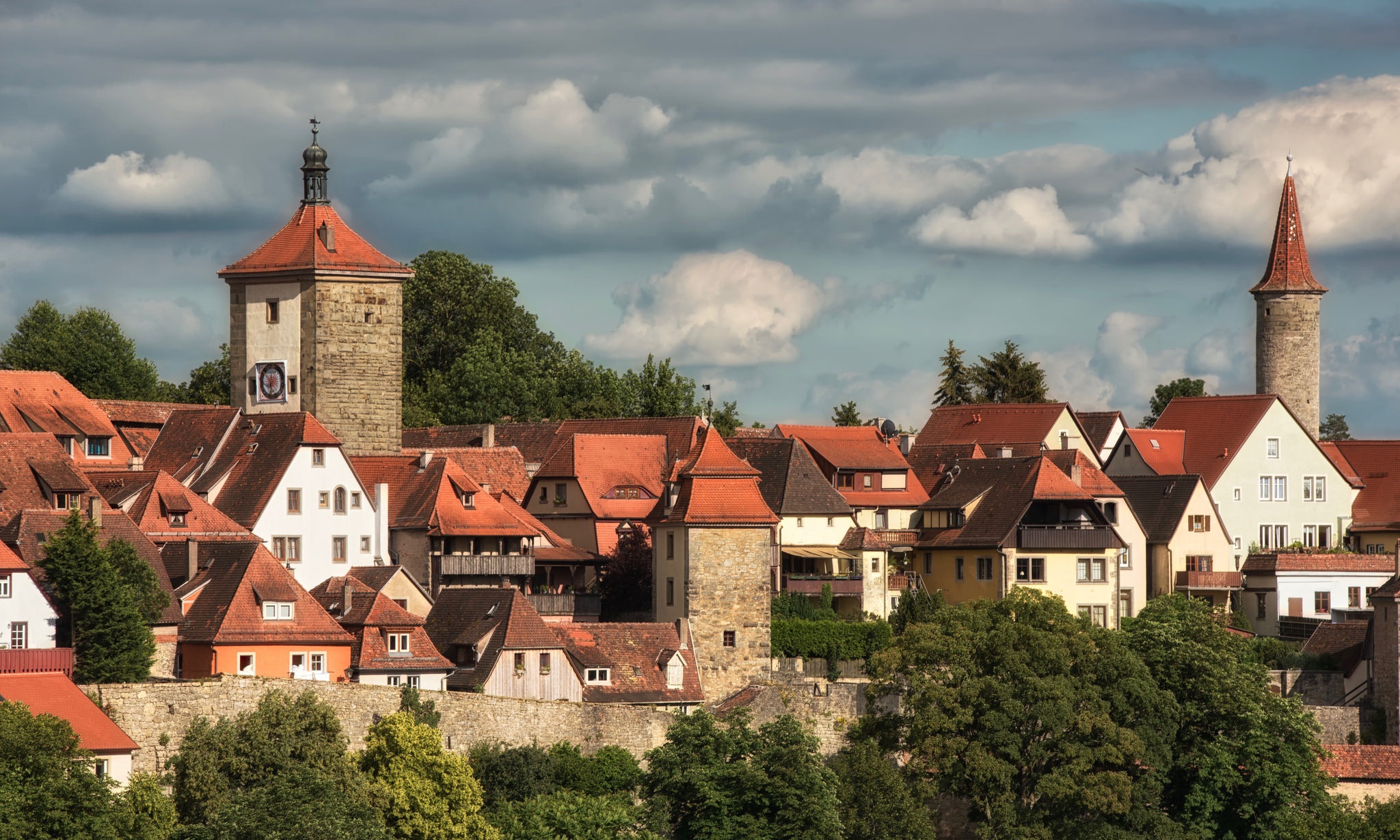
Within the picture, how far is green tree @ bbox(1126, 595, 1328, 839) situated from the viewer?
59.3 metres

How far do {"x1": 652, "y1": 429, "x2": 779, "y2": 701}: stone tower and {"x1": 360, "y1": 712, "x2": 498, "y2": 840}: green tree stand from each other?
11.7m

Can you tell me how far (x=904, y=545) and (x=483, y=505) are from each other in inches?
524

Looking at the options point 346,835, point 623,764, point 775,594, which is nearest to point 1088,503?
point 775,594

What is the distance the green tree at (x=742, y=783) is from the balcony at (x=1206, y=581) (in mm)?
24005

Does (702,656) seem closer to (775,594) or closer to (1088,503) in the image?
(775,594)

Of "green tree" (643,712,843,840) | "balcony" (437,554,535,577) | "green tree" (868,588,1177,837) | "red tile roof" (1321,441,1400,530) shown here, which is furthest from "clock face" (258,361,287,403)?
"red tile roof" (1321,441,1400,530)

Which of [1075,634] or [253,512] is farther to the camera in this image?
[253,512]

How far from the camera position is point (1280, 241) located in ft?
307

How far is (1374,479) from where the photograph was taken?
84.5 meters

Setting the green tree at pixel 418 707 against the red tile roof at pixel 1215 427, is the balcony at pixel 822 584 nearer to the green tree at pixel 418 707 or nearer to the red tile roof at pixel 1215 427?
the red tile roof at pixel 1215 427

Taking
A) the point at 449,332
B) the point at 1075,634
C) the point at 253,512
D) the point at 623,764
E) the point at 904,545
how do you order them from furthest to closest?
the point at 449,332 → the point at 904,545 → the point at 253,512 → the point at 1075,634 → the point at 623,764

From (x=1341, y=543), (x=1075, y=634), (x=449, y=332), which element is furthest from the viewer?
(x=449, y=332)

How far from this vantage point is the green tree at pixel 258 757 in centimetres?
4941

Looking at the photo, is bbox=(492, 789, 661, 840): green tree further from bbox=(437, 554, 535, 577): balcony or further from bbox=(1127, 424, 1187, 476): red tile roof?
bbox=(1127, 424, 1187, 476): red tile roof
